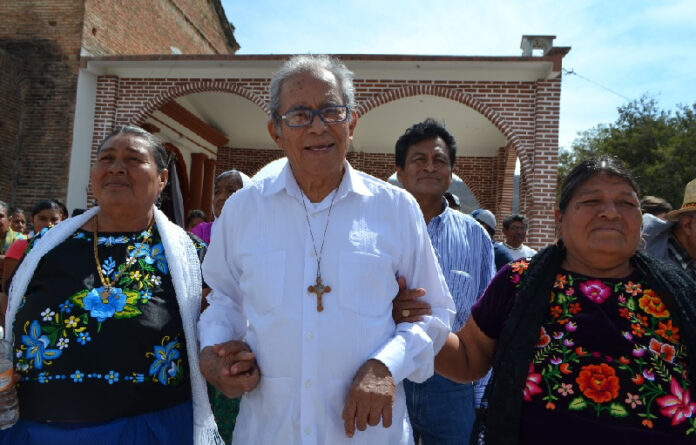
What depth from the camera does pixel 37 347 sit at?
181cm

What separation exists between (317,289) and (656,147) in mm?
27504

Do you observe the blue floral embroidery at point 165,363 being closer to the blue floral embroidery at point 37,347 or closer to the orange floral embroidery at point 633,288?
the blue floral embroidery at point 37,347

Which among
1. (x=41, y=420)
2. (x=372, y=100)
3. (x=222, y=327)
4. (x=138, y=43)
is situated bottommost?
(x=41, y=420)

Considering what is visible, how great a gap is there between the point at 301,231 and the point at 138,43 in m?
13.0

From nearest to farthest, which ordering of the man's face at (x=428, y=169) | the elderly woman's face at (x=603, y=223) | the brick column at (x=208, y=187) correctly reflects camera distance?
the elderly woman's face at (x=603, y=223), the man's face at (x=428, y=169), the brick column at (x=208, y=187)

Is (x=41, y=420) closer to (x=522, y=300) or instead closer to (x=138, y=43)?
(x=522, y=300)

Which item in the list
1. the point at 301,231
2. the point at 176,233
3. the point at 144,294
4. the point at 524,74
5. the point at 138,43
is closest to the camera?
the point at 301,231

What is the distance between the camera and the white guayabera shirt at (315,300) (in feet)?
5.04

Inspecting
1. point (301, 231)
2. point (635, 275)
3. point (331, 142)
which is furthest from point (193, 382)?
point (635, 275)

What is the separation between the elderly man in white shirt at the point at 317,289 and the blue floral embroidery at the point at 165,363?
28 centimetres

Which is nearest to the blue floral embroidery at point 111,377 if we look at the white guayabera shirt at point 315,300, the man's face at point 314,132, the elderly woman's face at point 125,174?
the white guayabera shirt at point 315,300

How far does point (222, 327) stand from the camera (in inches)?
66.4

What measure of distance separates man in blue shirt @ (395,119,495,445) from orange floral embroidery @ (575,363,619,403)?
Answer: 2.92 feet

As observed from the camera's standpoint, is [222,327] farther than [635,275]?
No
